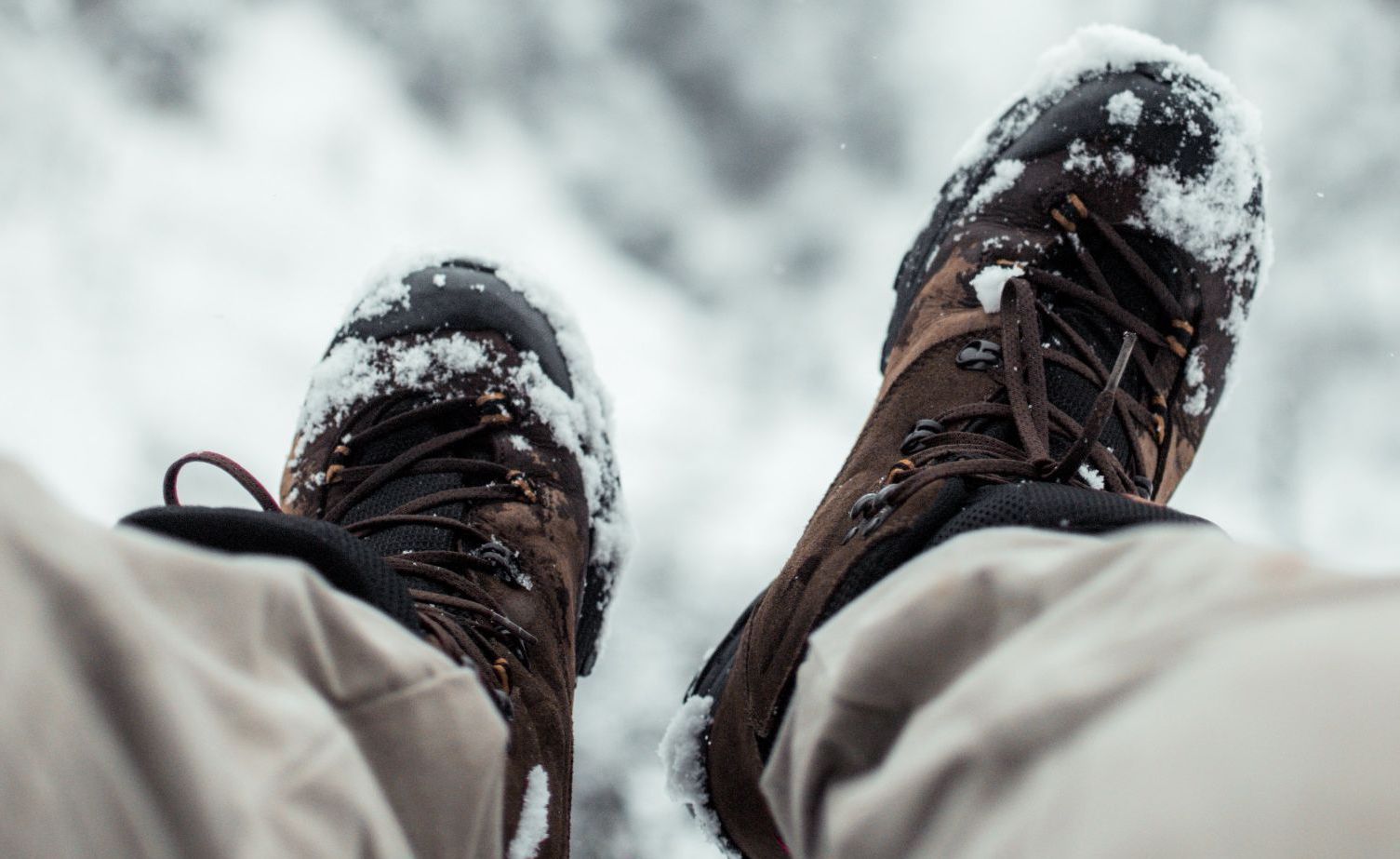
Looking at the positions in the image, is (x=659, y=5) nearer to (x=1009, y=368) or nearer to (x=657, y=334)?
(x=657, y=334)

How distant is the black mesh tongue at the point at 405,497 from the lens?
2.79 feet

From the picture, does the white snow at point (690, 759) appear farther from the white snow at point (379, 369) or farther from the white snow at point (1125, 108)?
the white snow at point (1125, 108)

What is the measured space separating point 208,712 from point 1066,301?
0.82 meters

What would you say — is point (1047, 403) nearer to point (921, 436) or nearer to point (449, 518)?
point (921, 436)

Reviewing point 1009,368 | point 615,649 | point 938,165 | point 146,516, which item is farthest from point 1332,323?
point 146,516

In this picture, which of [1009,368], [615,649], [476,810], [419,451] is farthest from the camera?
[615,649]

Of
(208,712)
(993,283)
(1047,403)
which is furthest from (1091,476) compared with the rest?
(208,712)

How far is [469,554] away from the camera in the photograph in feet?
2.71

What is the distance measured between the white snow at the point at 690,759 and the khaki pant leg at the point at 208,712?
390 millimetres

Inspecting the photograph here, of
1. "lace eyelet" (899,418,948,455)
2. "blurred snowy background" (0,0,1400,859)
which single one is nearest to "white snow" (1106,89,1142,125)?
"blurred snowy background" (0,0,1400,859)

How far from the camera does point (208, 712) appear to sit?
0.31 m

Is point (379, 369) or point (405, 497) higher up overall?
point (379, 369)

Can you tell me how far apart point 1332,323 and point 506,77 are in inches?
40.6

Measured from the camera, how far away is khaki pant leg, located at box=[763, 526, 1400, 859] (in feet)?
0.84
